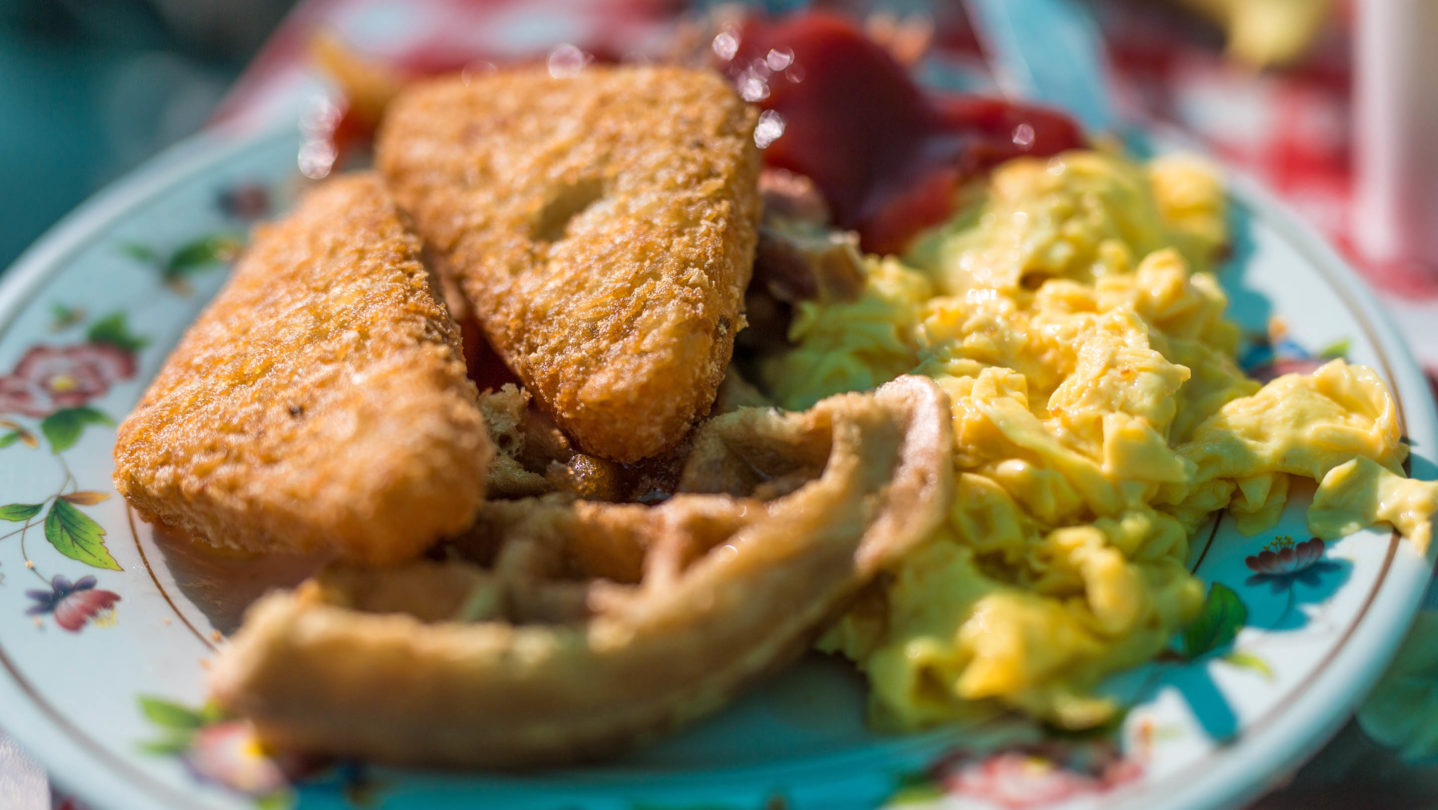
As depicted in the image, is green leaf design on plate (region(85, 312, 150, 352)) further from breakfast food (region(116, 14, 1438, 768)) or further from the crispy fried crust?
the crispy fried crust

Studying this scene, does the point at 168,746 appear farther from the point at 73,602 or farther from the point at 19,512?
the point at 19,512

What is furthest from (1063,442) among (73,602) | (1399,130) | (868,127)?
(1399,130)

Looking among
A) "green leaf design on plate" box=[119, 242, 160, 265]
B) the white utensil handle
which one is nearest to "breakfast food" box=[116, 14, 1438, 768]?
"green leaf design on plate" box=[119, 242, 160, 265]

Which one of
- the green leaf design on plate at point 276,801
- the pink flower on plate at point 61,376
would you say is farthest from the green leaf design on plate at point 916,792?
the pink flower on plate at point 61,376

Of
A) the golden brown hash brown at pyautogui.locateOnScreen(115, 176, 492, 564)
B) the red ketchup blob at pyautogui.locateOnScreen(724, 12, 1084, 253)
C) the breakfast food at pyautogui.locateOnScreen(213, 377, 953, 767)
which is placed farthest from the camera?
the red ketchup blob at pyautogui.locateOnScreen(724, 12, 1084, 253)

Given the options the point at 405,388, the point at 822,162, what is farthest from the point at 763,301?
the point at 405,388
